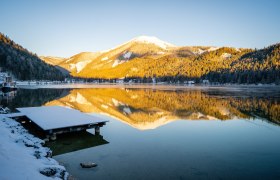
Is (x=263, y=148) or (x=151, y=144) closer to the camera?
(x=263, y=148)

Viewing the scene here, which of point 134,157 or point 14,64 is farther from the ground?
point 14,64

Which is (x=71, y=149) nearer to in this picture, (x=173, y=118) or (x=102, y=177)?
(x=102, y=177)

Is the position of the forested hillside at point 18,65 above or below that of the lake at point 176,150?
above

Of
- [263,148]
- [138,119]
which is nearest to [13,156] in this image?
[263,148]

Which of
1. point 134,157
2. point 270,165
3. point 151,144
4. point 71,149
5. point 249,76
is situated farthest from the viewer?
point 249,76

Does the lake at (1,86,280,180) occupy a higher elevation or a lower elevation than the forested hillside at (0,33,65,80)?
lower

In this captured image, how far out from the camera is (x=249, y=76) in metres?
172

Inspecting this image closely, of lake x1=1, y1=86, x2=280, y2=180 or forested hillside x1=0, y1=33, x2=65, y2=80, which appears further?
forested hillside x1=0, y1=33, x2=65, y2=80

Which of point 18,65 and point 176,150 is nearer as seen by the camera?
point 176,150

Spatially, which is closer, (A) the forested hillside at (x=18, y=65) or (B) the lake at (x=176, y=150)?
(B) the lake at (x=176, y=150)

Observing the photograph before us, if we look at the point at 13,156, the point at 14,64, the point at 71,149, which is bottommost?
the point at 71,149

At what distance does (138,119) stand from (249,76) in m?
165

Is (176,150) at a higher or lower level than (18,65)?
lower

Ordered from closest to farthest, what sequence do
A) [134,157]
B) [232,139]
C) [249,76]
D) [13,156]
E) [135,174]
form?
[13,156]
[135,174]
[134,157]
[232,139]
[249,76]
